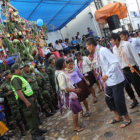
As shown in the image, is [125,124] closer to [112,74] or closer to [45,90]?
[112,74]

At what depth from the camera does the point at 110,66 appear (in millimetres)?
2887

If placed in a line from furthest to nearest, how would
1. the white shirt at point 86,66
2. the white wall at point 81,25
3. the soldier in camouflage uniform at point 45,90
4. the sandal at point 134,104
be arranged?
the white wall at point 81,25 < the soldier in camouflage uniform at point 45,90 < the white shirt at point 86,66 < the sandal at point 134,104

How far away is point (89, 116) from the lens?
14.4ft

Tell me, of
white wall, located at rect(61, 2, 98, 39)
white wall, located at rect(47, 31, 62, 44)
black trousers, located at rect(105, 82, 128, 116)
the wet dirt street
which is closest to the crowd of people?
black trousers, located at rect(105, 82, 128, 116)

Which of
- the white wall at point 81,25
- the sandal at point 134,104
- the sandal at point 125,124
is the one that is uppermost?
the white wall at point 81,25

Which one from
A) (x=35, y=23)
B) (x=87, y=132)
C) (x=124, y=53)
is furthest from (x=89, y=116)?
(x=35, y=23)

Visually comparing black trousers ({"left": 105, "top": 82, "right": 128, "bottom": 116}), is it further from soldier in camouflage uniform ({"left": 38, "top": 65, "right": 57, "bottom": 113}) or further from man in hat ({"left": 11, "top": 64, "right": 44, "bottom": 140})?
soldier in camouflage uniform ({"left": 38, "top": 65, "right": 57, "bottom": 113})

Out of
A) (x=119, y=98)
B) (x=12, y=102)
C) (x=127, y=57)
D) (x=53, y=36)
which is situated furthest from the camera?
(x=53, y=36)

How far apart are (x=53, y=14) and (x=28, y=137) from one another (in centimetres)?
811

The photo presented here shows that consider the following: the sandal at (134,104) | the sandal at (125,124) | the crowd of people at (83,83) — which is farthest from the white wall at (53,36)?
the sandal at (125,124)

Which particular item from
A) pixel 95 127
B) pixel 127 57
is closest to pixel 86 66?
pixel 127 57

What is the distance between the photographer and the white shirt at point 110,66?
2.86 metres

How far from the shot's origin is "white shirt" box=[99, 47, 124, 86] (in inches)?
113

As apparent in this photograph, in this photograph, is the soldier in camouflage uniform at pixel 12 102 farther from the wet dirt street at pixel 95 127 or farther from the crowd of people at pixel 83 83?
the wet dirt street at pixel 95 127
